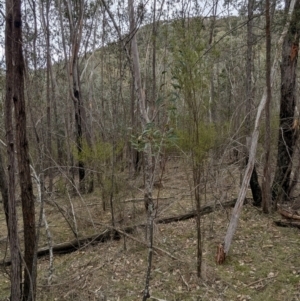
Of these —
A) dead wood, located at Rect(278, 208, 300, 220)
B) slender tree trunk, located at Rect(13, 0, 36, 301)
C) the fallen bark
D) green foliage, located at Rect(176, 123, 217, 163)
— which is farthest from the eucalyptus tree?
dead wood, located at Rect(278, 208, 300, 220)

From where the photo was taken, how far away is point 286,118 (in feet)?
17.9

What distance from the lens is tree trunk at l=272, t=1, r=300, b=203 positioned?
531cm

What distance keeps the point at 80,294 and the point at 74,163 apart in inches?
261

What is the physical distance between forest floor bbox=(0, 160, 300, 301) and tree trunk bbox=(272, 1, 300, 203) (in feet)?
1.85

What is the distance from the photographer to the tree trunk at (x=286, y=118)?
531 centimetres

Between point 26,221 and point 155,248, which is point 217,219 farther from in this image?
point 26,221

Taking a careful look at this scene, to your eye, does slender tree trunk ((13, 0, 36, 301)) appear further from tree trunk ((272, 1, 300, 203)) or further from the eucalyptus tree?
tree trunk ((272, 1, 300, 203))

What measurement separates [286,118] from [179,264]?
3.04 meters

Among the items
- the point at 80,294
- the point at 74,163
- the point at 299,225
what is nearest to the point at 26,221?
the point at 80,294

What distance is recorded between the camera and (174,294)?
3.76 meters

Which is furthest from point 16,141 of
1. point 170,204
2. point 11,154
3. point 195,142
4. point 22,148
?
point 170,204

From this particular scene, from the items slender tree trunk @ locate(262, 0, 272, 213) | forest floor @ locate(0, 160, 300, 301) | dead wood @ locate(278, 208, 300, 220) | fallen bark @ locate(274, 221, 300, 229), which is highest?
slender tree trunk @ locate(262, 0, 272, 213)

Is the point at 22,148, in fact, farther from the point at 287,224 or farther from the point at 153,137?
the point at 287,224

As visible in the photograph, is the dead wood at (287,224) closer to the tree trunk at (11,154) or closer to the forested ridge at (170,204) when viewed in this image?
the forested ridge at (170,204)
